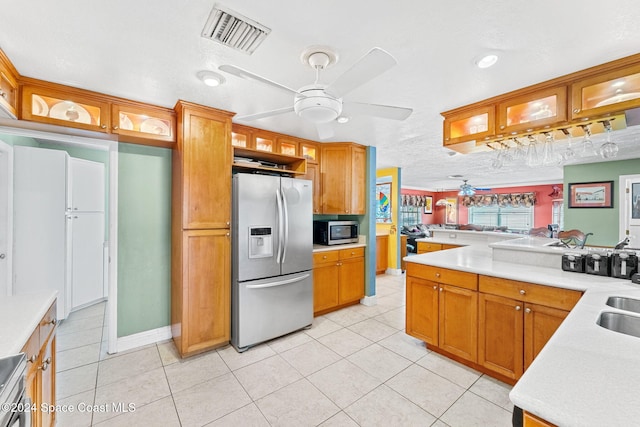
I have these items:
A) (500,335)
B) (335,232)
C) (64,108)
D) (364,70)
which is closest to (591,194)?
(500,335)

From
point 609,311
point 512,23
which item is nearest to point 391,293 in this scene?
point 609,311

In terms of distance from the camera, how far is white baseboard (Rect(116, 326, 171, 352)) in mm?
2609

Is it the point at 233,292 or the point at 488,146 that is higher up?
the point at 488,146

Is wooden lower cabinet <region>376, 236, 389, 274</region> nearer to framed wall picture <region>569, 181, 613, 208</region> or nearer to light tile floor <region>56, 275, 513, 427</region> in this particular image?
light tile floor <region>56, 275, 513, 427</region>

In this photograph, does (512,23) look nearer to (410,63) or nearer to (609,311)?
(410,63)

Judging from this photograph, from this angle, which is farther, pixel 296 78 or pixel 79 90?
pixel 79 90

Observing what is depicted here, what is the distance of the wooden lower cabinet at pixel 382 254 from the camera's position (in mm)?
5773

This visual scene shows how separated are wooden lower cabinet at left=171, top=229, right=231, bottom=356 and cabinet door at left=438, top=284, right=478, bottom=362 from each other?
2078 millimetres

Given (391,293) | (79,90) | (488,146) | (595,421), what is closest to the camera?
(595,421)

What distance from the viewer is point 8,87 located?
1.82 metres

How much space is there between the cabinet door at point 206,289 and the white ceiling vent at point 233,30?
164 cm

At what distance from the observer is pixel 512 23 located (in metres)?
1.38

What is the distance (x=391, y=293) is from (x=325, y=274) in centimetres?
163

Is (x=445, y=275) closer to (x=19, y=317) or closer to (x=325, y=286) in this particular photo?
(x=325, y=286)
